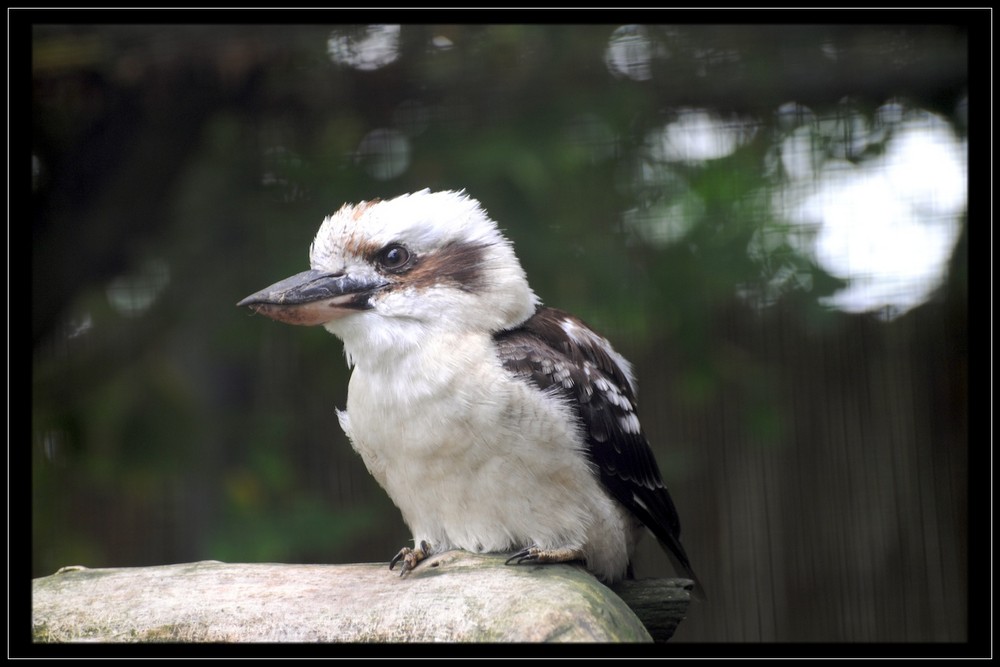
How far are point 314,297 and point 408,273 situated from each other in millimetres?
135

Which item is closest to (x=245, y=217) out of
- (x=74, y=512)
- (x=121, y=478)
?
(x=121, y=478)

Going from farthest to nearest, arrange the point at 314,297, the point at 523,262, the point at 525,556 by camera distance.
A: the point at 523,262 → the point at 525,556 → the point at 314,297

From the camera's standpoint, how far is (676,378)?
90.3 inches

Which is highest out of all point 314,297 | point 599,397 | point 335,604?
point 314,297

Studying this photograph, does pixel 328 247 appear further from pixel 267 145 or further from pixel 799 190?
pixel 799 190

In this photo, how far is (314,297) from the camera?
115cm

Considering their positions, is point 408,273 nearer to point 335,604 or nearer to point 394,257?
point 394,257

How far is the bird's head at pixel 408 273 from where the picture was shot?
3.91 ft

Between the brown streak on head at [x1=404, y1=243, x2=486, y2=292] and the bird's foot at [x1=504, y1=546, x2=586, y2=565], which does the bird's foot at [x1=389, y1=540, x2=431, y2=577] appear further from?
the brown streak on head at [x1=404, y1=243, x2=486, y2=292]

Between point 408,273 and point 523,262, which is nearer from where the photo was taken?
point 408,273

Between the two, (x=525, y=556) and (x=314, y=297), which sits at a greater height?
(x=314, y=297)

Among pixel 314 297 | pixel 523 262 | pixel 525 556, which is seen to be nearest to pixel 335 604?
pixel 525 556

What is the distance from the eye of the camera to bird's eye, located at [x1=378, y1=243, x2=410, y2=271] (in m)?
1.21

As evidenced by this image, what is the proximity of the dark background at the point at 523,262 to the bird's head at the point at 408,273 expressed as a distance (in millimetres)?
722
